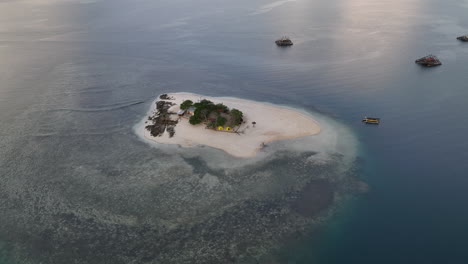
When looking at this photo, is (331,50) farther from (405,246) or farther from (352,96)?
(405,246)

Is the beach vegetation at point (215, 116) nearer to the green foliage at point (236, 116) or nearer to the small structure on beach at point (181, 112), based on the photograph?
the green foliage at point (236, 116)

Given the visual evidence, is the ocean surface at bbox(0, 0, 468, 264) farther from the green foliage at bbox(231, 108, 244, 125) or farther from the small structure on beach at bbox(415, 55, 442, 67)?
the green foliage at bbox(231, 108, 244, 125)

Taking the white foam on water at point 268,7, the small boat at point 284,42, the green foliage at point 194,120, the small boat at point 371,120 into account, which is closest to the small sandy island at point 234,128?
the green foliage at point 194,120

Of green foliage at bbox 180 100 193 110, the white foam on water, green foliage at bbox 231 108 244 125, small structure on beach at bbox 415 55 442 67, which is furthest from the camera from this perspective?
the white foam on water

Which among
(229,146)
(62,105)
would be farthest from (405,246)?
(62,105)

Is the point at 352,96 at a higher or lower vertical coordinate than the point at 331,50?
lower

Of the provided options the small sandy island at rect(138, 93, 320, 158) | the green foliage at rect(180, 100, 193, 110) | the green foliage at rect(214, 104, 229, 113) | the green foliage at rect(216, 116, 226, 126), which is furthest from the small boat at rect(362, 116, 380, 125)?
the green foliage at rect(180, 100, 193, 110)

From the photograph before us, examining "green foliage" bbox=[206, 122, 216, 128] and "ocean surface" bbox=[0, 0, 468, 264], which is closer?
"ocean surface" bbox=[0, 0, 468, 264]
